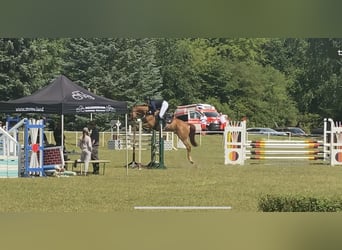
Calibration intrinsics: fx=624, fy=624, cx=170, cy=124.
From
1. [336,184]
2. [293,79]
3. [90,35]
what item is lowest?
[336,184]

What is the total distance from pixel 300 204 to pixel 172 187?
8.64ft

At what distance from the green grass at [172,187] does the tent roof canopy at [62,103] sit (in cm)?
83

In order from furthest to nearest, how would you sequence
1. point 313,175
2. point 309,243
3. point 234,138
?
1. point 234,138
2. point 313,175
3. point 309,243

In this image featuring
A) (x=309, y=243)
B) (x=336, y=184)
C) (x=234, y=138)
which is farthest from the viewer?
(x=234, y=138)

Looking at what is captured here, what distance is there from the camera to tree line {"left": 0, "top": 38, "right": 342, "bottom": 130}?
45.3ft

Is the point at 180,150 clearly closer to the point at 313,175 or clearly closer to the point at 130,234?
the point at 313,175

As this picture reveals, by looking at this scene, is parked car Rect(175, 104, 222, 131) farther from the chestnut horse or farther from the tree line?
the chestnut horse

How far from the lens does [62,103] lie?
719 centimetres

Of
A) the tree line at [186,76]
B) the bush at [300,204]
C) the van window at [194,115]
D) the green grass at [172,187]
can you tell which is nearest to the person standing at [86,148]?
the green grass at [172,187]

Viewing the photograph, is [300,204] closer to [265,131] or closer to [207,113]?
[207,113]

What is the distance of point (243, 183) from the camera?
7.43m

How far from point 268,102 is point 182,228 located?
1267 cm

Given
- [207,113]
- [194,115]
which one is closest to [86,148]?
[194,115]

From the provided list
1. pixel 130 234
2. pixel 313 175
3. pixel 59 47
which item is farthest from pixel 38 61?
pixel 130 234
